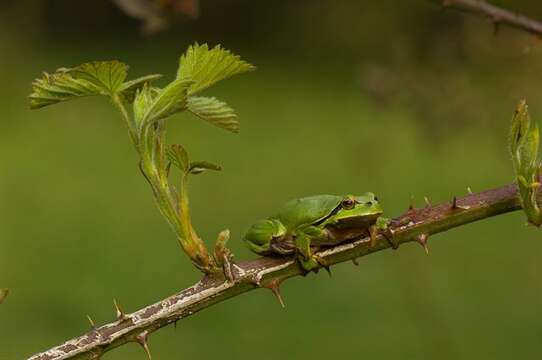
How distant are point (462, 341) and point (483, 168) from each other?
3512mm

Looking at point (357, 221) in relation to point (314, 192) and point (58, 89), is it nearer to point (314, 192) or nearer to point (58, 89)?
point (58, 89)

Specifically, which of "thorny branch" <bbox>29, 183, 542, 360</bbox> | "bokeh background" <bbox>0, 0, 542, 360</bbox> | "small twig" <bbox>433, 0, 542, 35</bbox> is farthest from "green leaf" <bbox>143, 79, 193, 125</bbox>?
"bokeh background" <bbox>0, 0, 542, 360</bbox>

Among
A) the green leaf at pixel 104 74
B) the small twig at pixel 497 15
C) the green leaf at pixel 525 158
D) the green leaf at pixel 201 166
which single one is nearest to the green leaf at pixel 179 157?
the green leaf at pixel 201 166

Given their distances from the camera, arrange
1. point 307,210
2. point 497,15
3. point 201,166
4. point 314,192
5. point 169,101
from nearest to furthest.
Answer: point 169,101 < point 201,166 < point 307,210 < point 497,15 < point 314,192

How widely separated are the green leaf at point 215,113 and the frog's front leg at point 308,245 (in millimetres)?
168

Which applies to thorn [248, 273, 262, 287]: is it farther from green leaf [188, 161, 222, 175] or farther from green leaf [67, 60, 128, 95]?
green leaf [67, 60, 128, 95]

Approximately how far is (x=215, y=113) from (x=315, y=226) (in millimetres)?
206

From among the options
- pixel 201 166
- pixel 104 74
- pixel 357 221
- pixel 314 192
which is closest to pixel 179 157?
pixel 201 166

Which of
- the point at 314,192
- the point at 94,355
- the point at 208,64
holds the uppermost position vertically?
the point at 208,64

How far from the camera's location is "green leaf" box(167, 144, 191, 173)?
1182mm

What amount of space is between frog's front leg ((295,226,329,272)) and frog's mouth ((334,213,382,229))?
3cm

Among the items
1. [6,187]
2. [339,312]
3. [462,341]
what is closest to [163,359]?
[339,312]

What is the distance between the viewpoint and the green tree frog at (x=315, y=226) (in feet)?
4.09

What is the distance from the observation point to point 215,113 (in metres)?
1.19
